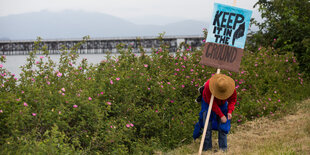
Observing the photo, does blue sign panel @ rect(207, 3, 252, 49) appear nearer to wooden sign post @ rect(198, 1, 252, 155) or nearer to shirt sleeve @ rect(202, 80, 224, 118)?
wooden sign post @ rect(198, 1, 252, 155)

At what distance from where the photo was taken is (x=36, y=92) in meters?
4.89

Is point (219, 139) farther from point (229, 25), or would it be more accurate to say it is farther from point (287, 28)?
point (287, 28)

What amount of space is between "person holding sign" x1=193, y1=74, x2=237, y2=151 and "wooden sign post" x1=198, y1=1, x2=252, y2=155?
49 cm

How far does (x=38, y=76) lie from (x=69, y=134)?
1.51 meters

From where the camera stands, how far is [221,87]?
438cm

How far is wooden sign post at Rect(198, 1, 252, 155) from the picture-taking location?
4977 mm

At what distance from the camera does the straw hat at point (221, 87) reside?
4377 mm

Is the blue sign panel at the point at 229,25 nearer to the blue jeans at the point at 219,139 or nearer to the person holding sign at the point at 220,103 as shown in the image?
the person holding sign at the point at 220,103

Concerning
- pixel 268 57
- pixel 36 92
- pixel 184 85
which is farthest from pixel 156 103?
pixel 268 57

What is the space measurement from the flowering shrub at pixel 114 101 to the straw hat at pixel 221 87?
1.65m

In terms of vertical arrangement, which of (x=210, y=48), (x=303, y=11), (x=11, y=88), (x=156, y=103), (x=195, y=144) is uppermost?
(x=303, y=11)

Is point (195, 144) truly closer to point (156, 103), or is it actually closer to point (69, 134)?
point (156, 103)

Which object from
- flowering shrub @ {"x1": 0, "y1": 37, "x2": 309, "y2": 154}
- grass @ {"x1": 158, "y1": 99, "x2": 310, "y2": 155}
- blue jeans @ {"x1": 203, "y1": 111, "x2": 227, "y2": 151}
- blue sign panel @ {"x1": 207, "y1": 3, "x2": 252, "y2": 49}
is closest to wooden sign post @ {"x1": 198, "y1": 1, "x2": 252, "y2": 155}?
blue sign panel @ {"x1": 207, "y1": 3, "x2": 252, "y2": 49}

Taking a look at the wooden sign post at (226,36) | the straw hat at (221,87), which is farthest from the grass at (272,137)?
the wooden sign post at (226,36)
